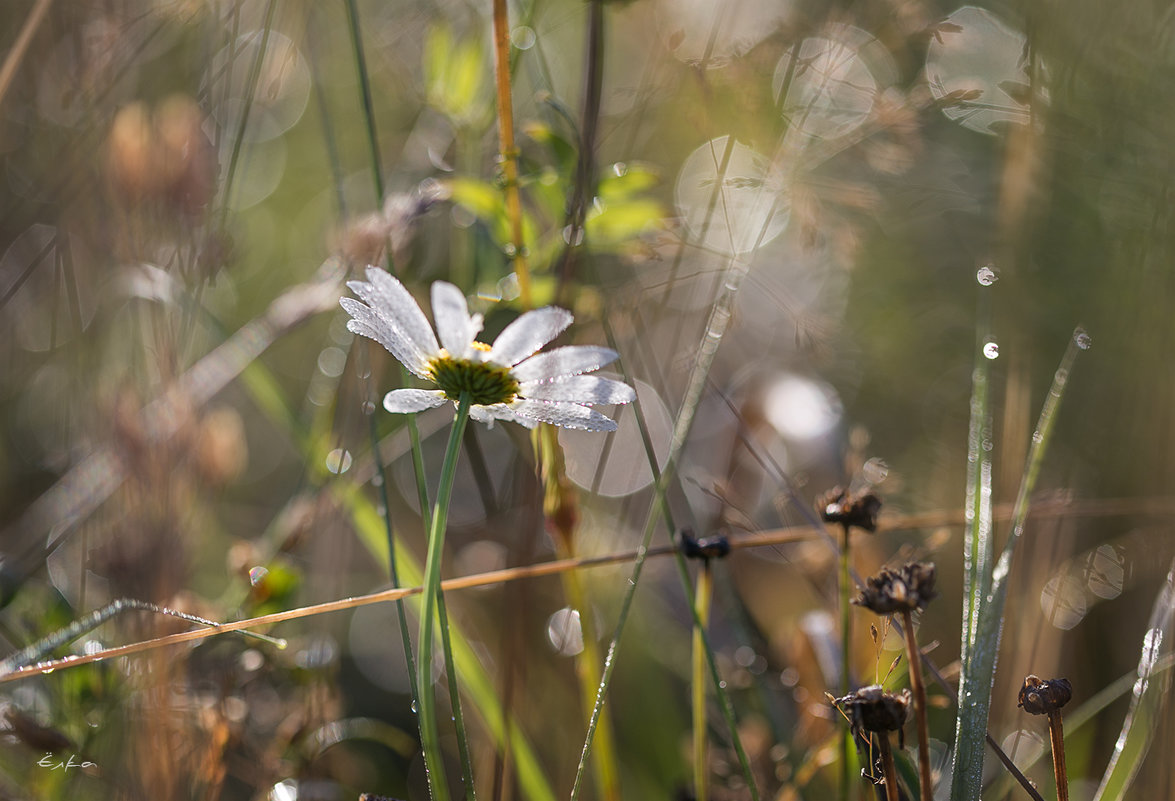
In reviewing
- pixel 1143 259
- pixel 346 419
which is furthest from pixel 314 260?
pixel 1143 259

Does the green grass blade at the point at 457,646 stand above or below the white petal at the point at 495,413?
below

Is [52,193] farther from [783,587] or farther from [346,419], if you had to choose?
[783,587]

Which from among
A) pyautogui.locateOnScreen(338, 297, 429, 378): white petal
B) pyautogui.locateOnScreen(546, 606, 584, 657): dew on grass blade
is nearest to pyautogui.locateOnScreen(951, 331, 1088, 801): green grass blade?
pyautogui.locateOnScreen(338, 297, 429, 378): white petal

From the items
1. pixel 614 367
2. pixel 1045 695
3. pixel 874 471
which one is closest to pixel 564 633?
pixel 614 367

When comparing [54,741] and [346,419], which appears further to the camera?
[346,419]

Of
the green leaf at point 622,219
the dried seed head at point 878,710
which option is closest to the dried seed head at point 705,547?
the dried seed head at point 878,710

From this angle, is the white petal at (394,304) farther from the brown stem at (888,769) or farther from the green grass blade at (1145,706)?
the green grass blade at (1145,706)

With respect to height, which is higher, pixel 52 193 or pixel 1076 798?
pixel 52 193

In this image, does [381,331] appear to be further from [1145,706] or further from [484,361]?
[1145,706]
